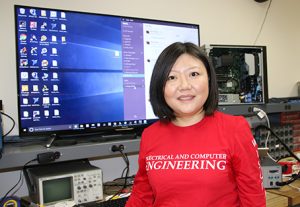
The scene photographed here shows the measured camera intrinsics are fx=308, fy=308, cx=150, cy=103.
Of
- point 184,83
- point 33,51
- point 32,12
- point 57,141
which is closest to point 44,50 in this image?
point 33,51

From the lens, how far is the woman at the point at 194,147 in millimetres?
917

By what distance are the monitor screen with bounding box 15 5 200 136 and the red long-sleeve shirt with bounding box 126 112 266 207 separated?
0.50 metres

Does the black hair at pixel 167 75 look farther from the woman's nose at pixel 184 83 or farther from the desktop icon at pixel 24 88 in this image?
the desktop icon at pixel 24 88

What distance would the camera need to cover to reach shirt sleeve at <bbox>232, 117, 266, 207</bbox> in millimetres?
902

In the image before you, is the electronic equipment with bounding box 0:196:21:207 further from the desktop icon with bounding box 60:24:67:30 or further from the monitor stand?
the desktop icon with bounding box 60:24:67:30

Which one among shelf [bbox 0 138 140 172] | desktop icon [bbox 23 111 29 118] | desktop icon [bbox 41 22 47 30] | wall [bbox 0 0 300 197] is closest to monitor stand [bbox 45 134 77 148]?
shelf [bbox 0 138 140 172]

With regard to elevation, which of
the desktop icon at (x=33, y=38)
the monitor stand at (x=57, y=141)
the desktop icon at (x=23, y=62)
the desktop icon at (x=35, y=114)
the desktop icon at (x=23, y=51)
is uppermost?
the desktop icon at (x=33, y=38)

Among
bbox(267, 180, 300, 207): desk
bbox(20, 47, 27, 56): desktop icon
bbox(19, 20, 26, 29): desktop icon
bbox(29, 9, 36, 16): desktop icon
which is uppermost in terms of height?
bbox(29, 9, 36, 16): desktop icon

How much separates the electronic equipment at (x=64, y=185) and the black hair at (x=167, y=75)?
437 mm

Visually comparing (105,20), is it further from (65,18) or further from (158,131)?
(158,131)

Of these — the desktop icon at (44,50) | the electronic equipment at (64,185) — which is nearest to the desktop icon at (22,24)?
the desktop icon at (44,50)

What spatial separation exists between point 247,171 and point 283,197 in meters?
0.53

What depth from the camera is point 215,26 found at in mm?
2096

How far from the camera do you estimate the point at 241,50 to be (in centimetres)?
177
